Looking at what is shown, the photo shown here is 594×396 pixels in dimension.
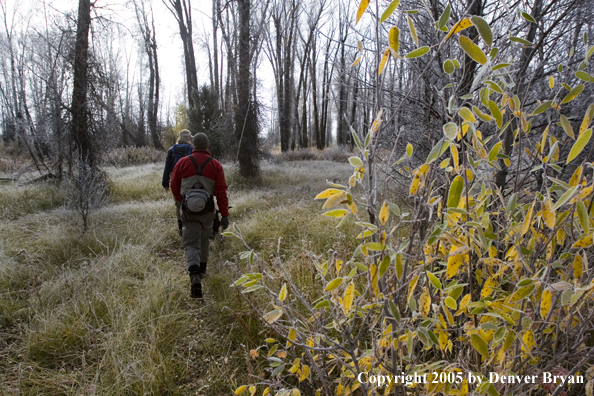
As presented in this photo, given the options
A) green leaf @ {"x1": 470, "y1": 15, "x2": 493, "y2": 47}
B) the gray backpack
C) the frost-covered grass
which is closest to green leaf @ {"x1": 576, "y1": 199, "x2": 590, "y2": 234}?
green leaf @ {"x1": 470, "y1": 15, "x2": 493, "y2": 47}

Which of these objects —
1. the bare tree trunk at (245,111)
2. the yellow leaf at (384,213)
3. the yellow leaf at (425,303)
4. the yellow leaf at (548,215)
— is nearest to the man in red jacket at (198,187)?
the yellow leaf at (425,303)

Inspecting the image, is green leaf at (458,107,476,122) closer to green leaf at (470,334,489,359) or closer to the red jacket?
green leaf at (470,334,489,359)

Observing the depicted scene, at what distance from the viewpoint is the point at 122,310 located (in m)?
2.84

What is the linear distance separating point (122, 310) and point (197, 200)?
1.24 metres

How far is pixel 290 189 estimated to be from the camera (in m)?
8.42

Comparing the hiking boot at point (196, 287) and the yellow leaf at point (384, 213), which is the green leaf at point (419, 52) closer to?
the yellow leaf at point (384, 213)

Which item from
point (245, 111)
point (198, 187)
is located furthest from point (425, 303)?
point (245, 111)

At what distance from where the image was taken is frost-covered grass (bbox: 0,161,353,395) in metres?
2.26

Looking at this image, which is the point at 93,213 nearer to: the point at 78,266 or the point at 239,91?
the point at 78,266

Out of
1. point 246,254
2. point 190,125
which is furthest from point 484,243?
point 190,125

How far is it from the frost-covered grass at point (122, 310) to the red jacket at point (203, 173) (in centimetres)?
90

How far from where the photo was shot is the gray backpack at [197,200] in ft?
11.3

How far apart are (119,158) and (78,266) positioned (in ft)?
40.0

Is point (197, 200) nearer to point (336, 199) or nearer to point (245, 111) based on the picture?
point (336, 199)
